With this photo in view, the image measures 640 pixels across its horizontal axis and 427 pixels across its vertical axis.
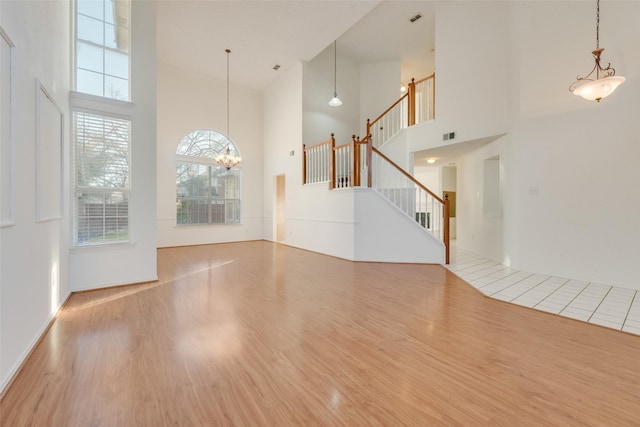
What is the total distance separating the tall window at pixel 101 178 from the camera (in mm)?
3566

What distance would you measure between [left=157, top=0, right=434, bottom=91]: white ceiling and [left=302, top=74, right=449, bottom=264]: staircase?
170 centimetres

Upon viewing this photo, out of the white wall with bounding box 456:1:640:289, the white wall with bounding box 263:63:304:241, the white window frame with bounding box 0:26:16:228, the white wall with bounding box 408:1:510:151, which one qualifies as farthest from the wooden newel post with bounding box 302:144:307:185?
the white window frame with bounding box 0:26:16:228

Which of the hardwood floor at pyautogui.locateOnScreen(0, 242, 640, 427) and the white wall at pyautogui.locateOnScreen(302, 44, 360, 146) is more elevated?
the white wall at pyautogui.locateOnScreen(302, 44, 360, 146)

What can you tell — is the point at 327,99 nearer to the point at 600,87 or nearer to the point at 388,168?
the point at 388,168

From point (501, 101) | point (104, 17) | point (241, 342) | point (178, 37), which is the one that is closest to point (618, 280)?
point (501, 101)

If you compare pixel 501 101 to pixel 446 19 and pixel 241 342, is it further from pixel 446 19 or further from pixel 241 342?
pixel 241 342

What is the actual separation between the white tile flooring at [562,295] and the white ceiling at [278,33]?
5.48 metres

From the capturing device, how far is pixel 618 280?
3.79 meters

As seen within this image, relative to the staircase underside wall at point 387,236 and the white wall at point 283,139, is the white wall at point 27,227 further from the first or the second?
the white wall at point 283,139

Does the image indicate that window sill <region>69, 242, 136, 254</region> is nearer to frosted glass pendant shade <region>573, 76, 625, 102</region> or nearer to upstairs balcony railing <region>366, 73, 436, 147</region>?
upstairs balcony railing <region>366, 73, 436, 147</region>

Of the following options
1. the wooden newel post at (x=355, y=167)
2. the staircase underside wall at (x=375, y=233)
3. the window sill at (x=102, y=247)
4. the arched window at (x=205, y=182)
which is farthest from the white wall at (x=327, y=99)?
the window sill at (x=102, y=247)

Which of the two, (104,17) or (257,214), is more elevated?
(104,17)

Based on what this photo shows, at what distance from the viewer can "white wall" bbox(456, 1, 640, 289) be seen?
3.73 metres

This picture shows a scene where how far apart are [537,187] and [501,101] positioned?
5.55 ft
